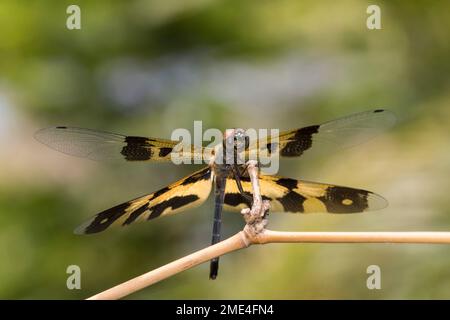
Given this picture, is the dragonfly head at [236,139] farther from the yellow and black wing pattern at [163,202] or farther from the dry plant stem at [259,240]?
the dry plant stem at [259,240]

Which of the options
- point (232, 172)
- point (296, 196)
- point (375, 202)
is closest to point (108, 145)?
point (232, 172)

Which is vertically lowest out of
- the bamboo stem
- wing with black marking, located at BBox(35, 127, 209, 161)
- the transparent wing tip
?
the bamboo stem

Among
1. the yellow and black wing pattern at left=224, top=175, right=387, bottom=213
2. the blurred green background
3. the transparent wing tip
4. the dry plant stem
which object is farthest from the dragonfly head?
the dry plant stem

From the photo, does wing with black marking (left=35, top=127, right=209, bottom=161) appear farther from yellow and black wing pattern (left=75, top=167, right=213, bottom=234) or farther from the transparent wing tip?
the transparent wing tip

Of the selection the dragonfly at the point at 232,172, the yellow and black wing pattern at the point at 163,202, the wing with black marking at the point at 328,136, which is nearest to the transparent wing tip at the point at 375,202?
the dragonfly at the point at 232,172

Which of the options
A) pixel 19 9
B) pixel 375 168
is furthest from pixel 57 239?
pixel 375 168

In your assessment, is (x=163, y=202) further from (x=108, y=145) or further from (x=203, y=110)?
(x=203, y=110)
